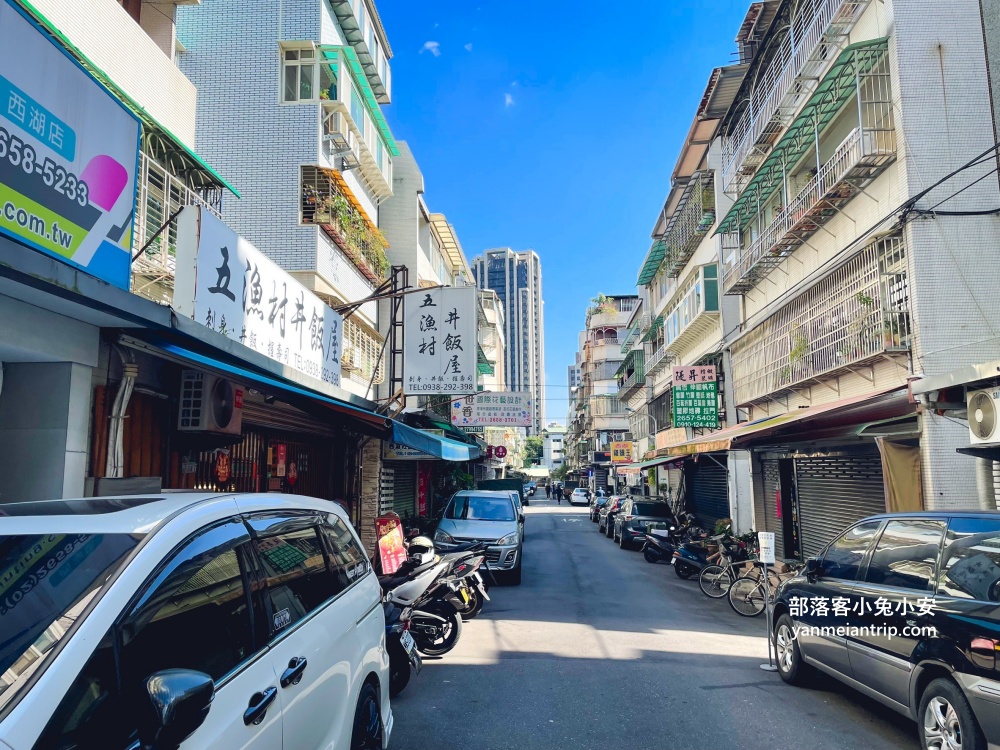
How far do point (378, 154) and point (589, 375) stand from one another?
160 feet

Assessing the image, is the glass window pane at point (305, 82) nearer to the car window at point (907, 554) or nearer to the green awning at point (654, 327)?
the car window at point (907, 554)

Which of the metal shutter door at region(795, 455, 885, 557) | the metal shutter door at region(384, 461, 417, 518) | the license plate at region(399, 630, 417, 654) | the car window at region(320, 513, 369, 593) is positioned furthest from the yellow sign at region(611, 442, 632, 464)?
the car window at region(320, 513, 369, 593)

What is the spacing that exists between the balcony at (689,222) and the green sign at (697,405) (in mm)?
5571

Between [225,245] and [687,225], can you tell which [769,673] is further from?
[687,225]

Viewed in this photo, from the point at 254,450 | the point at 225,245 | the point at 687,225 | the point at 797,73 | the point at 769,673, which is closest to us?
the point at 769,673

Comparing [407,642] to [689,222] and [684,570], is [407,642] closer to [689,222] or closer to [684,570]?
[684,570]

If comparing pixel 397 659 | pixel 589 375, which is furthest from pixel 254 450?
pixel 589 375

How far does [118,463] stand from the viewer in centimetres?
589

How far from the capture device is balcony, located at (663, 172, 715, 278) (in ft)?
72.7

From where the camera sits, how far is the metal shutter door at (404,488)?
1847cm

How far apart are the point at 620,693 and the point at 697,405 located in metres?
15.6

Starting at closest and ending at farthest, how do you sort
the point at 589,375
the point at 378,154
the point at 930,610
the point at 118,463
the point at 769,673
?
the point at 930,610 < the point at 118,463 < the point at 769,673 < the point at 378,154 < the point at 589,375

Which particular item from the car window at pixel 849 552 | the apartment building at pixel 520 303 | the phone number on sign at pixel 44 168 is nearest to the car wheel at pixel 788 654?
the car window at pixel 849 552

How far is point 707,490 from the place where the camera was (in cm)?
2425
